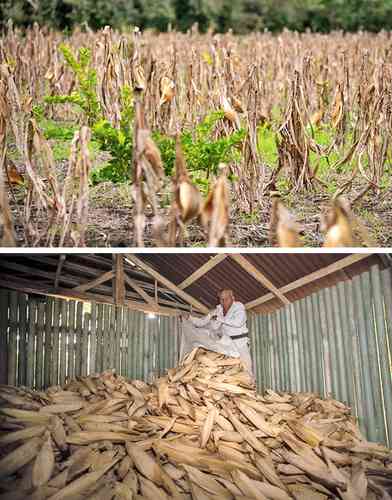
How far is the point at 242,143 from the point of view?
1.60 metres

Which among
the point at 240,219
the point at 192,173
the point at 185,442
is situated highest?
the point at 192,173

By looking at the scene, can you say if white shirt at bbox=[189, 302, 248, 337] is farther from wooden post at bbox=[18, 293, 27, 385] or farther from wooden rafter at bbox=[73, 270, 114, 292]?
wooden post at bbox=[18, 293, 27, 385]

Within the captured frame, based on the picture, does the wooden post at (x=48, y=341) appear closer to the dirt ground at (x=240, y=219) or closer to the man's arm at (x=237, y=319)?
the dirt ground at (x=240, y=219)

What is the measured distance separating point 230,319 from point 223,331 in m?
0.05

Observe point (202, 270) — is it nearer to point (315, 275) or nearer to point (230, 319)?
point (230, 319)

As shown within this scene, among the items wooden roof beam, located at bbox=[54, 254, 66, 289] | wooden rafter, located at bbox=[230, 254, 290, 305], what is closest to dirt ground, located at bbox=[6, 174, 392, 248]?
wooden rafter, located at bbox=[230, 254, 290, 305]

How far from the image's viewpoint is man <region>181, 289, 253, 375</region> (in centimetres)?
126

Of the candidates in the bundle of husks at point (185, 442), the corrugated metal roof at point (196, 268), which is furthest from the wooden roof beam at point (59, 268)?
the bundle of husks at point (185, 442)

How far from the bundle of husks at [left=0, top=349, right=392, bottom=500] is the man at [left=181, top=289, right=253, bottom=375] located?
0.03 metres

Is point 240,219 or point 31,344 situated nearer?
point 31,344

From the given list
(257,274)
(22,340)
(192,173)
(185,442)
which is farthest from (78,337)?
(192,173)

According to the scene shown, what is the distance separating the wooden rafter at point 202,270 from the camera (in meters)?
1.21

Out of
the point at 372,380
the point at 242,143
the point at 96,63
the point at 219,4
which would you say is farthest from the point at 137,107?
the point at 219,4

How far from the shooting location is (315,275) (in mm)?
1308
